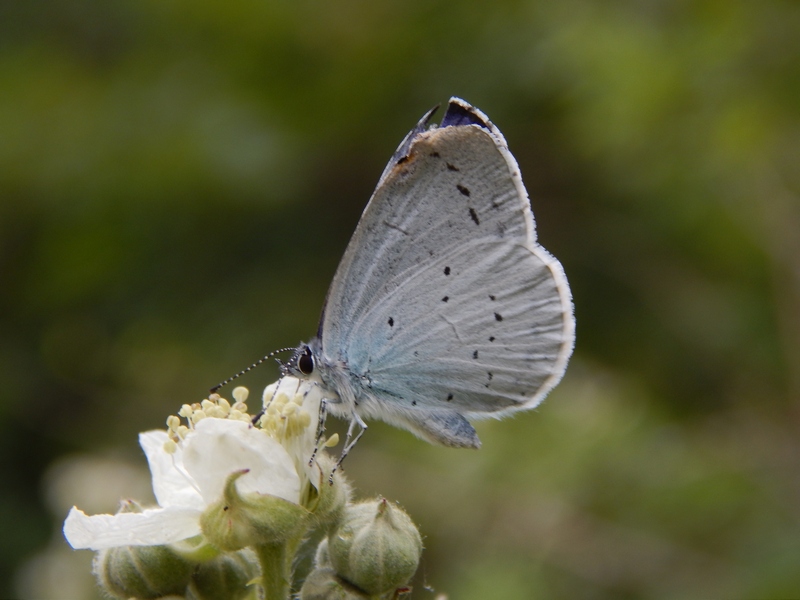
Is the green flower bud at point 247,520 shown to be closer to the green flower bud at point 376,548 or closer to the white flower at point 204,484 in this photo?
the white flower at point 204,484

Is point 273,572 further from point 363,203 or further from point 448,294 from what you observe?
point 363,203

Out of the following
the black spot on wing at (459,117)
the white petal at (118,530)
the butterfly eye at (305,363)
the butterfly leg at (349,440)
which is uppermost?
the black spot on wing at (459,117)

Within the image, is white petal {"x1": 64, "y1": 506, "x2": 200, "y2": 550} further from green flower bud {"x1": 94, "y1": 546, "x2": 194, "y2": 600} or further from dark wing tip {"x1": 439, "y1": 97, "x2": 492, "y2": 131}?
dark wing tip {"x1": 439, "y1": 97, "x2": 492, "y2": 131}

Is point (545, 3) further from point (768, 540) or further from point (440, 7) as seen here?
point (768, 540)

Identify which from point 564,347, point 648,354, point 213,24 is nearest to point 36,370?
point 213,24

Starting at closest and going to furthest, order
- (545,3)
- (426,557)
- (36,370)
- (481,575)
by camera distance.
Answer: (481,575) → (426,557) → (545,3) → (36,370)

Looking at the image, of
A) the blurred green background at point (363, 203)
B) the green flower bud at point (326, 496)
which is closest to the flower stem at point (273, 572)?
the green flower bud at point (326, 496)
